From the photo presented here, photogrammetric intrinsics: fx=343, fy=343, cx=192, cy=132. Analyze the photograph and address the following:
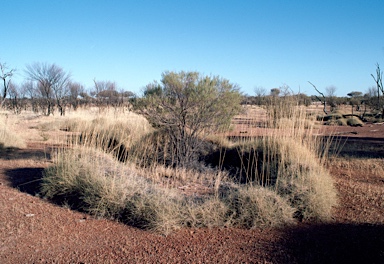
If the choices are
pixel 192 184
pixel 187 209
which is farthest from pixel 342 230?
pixel 192 184

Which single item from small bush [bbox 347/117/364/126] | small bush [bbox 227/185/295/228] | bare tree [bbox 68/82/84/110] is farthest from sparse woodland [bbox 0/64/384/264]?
bare tree [bbox 68/82/84/110]

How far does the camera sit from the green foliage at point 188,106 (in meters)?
8.02

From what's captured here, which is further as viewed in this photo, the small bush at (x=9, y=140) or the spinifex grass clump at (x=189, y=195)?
the small bush at (x=9, y=140)

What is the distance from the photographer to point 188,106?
26.7ft

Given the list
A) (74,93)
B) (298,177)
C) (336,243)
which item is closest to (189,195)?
(298,177)

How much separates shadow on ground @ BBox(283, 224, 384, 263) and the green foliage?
12.9ft

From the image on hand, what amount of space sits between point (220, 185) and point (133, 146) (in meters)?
3.91

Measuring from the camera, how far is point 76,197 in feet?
20.2

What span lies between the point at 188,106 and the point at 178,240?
4.10m

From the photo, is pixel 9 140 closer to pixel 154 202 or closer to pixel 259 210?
pixel 154 202

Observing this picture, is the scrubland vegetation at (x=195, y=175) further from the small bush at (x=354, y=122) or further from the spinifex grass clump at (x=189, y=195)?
the small bush at (x=354, y=122)

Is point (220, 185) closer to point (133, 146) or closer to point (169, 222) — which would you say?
point (169, 222)

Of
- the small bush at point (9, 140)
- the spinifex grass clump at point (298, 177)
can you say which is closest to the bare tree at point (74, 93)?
the small bush at point (9, 140)

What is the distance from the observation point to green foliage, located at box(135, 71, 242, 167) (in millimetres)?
8023
